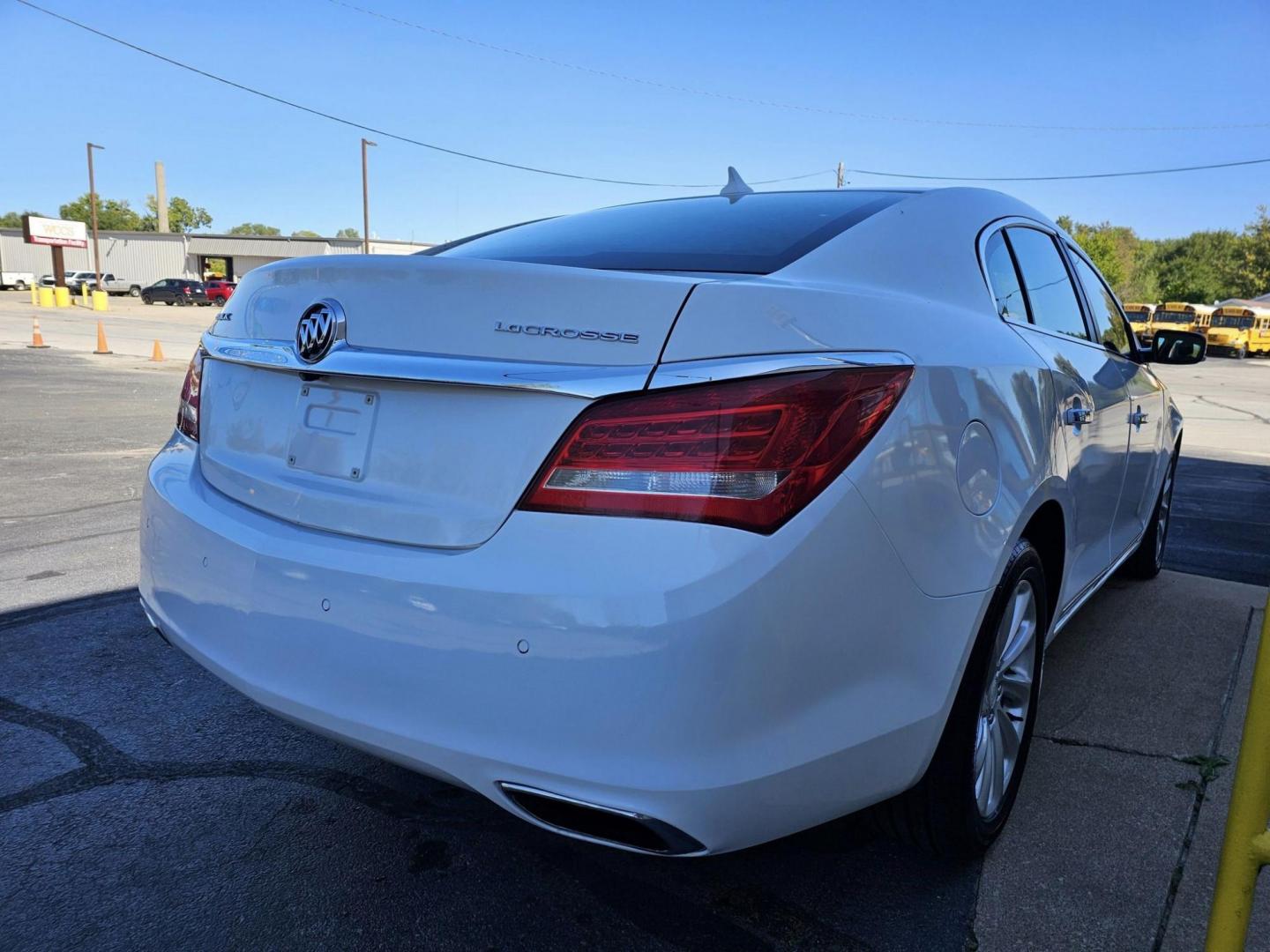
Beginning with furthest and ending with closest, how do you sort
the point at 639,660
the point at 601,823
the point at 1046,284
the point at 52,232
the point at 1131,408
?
the point at 52,232
the point at 1131,408
the point at 1046,284
the point at 601,823
the point at 639,660

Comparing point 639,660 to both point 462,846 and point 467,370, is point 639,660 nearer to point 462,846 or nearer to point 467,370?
point 467,370

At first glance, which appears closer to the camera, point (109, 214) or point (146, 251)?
point (146, 251)

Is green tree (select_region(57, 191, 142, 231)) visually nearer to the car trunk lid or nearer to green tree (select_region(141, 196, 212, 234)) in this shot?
green tree (select_region(141, 196, 212, 234))

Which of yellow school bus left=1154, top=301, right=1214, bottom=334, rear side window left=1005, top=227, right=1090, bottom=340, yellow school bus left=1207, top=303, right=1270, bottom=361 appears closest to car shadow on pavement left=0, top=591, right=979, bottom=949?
rear side window left=1005, top=227, right=1090, bottom=340

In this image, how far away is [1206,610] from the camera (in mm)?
4355

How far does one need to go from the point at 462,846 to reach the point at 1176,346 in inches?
144

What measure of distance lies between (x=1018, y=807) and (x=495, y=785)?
5.32 ft

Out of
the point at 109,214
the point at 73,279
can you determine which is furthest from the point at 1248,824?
the point at 109,214

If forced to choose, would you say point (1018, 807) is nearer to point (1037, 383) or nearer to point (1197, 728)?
point (1197, 728)

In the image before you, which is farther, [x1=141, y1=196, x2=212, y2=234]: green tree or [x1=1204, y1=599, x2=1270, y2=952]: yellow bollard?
[x1=141, y1=196, x2=212, y2=234]: green tree

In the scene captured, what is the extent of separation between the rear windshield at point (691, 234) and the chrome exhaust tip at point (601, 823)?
1.09 m

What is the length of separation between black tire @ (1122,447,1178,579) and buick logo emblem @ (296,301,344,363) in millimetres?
3870

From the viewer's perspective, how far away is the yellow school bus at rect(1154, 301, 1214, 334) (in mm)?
40750

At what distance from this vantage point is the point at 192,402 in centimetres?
246
